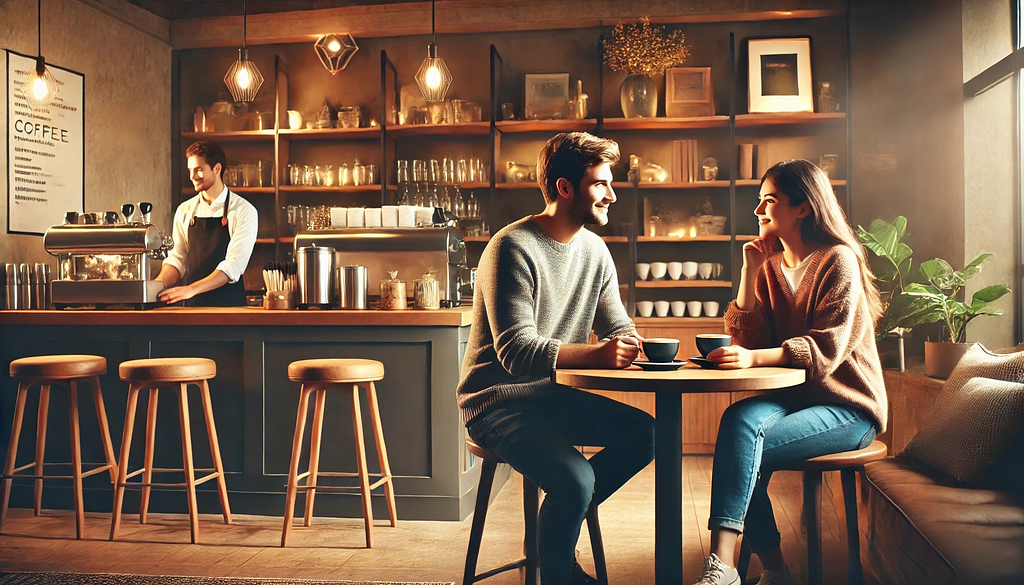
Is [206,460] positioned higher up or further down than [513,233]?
further down

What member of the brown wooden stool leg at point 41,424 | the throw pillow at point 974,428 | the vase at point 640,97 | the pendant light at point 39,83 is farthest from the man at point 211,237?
the throw pillow at point 974,428

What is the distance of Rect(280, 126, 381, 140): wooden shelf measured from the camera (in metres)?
5.89

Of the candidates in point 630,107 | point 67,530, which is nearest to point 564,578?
point 67,530

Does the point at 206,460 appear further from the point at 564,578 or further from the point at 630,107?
the point at 630,107

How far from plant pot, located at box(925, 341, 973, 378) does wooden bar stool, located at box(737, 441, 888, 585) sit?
1.42m

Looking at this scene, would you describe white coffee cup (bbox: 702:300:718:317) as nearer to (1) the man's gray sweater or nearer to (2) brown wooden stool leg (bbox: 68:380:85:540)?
(1) the man's gray sweater

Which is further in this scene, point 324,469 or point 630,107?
point 630,107

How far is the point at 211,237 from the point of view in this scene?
15.8 ft

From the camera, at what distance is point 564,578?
2.08 meters

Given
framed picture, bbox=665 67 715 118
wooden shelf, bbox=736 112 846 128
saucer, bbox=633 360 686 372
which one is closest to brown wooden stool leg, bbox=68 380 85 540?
saucer, bbox=633 360 686 372

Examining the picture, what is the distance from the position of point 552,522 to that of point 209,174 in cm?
342

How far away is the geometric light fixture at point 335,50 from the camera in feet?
19.1

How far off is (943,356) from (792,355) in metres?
1.79

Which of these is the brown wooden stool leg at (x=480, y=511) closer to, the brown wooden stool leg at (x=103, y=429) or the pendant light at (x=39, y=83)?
the brown wooden stool leg at (x=103, y=429)
